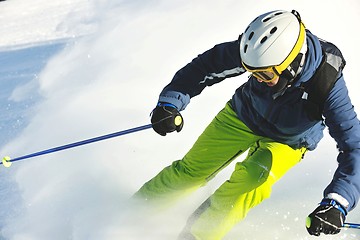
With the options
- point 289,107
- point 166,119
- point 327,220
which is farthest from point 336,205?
point 166,119

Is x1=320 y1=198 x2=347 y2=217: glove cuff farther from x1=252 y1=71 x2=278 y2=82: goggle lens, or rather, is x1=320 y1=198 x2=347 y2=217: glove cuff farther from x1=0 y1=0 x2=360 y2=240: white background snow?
x1=0 y1=0 x2=360 y2=240: white background snow

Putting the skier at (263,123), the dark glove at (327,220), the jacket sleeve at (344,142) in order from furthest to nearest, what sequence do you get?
the skier at (263,123), the jacket sleeve at (344,142), the dark glove at (327,220)

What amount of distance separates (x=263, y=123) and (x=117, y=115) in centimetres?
237

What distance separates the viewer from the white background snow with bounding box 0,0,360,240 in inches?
165

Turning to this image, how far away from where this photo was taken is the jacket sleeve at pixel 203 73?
3.57 metres

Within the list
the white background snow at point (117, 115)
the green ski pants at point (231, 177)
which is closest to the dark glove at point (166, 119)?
the green ski pants at point (231, 177)

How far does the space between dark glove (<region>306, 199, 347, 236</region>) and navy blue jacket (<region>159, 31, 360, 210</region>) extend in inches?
3.4

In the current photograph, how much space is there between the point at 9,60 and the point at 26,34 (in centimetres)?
133

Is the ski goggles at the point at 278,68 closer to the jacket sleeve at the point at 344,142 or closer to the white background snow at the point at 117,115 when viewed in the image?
the jacket sleeve at the point at 344,142

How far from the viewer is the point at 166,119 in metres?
3.54

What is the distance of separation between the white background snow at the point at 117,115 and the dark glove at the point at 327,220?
1132 millimetres

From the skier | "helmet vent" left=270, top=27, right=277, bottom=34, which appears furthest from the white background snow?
"helmet vent" left=270, top=27, right=277, bottom=34

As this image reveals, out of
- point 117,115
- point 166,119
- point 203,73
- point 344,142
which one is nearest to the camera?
point 344,142

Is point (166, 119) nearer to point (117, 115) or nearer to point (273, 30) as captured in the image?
point (273, 30)
